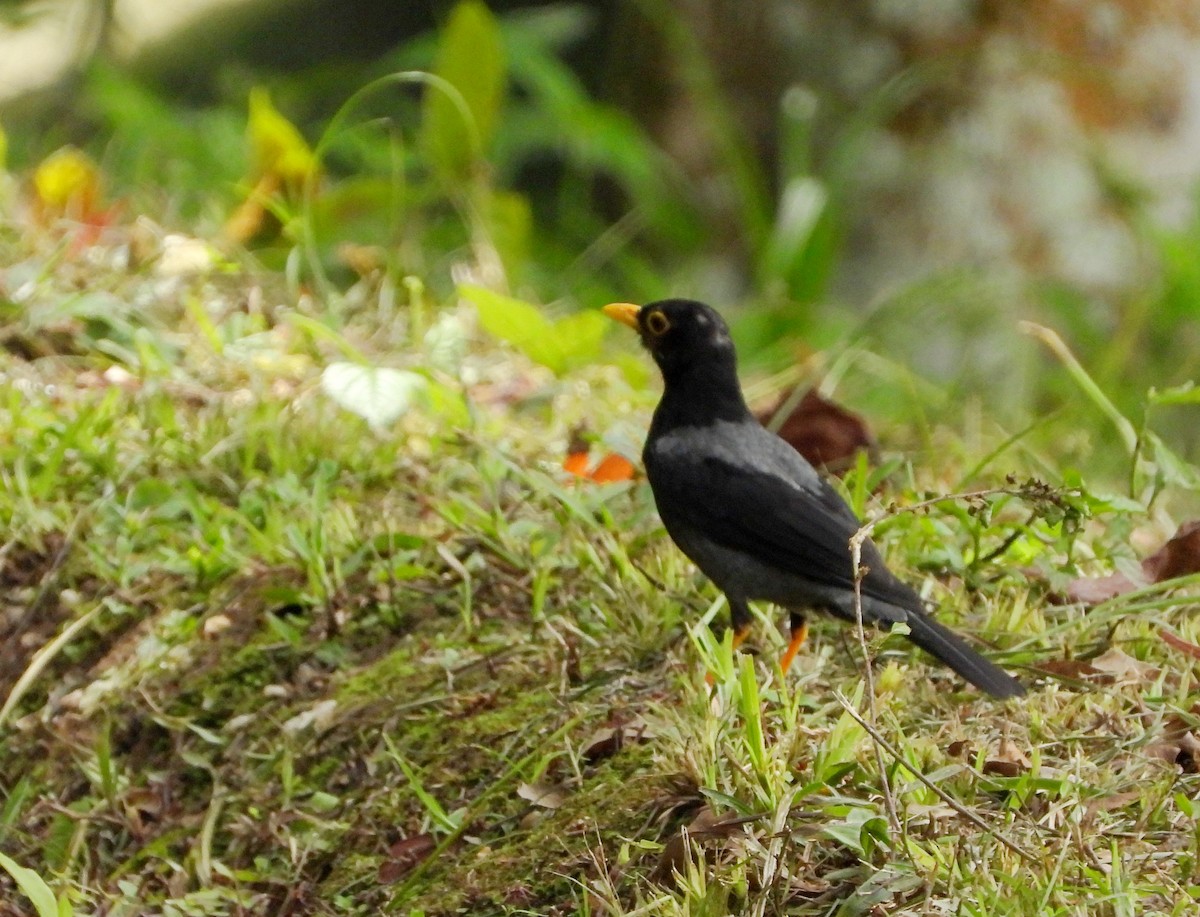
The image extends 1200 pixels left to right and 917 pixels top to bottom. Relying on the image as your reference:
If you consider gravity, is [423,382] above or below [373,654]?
above

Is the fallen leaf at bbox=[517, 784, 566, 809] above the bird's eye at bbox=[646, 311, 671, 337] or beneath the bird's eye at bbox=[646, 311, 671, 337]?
beneath

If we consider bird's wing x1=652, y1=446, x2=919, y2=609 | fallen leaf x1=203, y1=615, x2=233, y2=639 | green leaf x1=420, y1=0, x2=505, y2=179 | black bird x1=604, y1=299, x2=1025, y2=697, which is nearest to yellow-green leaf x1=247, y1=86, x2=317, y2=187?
green leaf x1=420, y1=0, x2=505, y2=179

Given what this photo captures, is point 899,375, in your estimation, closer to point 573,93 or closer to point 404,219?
point 404,219

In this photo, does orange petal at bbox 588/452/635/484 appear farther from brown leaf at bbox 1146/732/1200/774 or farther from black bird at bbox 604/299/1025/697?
brown leaf at bbox 1146/732/1200/774

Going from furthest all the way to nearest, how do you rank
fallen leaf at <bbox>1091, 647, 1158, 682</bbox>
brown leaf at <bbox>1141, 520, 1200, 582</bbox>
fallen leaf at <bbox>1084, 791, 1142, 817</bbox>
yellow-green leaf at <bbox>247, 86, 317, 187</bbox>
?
yellow-green leaf at <bbox>247, 86, 317, 187</bbox>, brown leaf at <bbox>1141, 520, 1200, 582</bbox>, fallen leaf at <bbox>1091, 647, 1158, 682</bbox>, fallen leaf at <bbox>1084, 791, 1142, 817</bbox>

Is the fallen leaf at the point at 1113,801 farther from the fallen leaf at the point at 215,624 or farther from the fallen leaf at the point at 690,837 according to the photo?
the fallen leaf at the point at 215,624

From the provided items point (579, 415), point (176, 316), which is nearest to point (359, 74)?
point (176, 316)

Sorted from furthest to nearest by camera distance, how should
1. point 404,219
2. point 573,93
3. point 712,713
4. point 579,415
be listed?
1. point 573,93
2. point 404,219
3. point 579,415
4. point 712,713

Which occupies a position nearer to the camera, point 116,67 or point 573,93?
point 573,93
